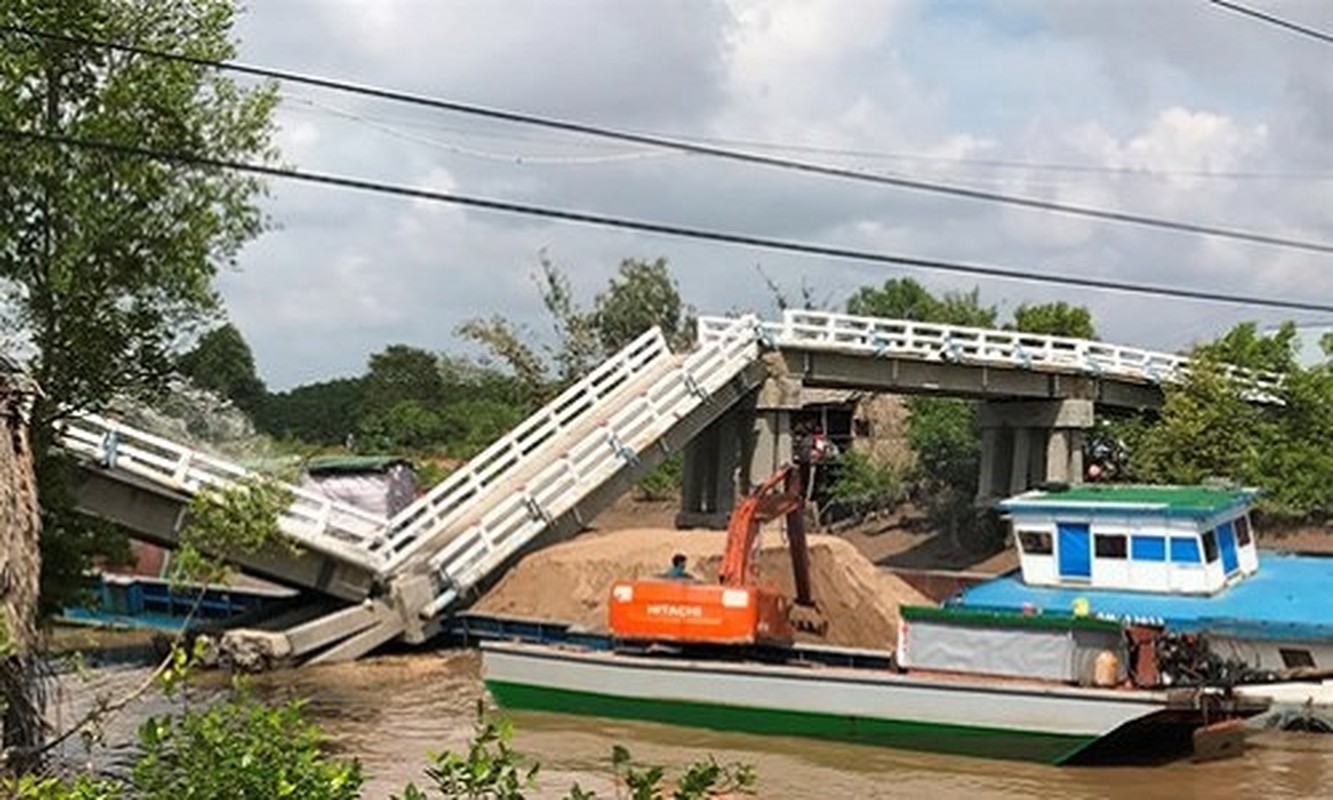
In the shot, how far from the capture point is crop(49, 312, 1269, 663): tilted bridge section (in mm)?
29047

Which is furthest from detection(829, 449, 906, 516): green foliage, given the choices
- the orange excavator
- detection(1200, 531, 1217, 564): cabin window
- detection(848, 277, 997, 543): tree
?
the orange excavator

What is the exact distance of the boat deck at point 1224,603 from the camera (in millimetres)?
24109

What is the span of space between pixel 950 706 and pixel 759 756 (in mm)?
2541

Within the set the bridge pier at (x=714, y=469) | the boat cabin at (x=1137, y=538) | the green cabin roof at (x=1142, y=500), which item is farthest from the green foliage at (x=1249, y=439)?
the boat cabin at (x=1137, y=538)

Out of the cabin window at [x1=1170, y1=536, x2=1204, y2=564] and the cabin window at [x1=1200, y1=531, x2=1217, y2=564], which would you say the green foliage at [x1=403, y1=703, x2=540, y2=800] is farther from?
the cabin window at [x1=1200, y1=531, x2=1217, y2=564]

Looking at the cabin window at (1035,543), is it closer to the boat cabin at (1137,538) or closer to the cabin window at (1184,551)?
the boat cabin at (1137,538)

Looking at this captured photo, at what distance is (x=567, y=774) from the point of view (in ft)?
68.7

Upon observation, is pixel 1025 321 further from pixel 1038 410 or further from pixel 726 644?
pixel 726 644

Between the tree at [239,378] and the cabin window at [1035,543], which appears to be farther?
the tree at [239,378]

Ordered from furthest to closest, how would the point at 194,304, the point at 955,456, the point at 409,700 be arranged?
1. the point at 955,456
2. the point at 409,700
3. the point at 194,304

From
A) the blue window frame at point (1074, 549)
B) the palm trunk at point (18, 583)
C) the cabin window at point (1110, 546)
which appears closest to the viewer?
the palm trunk at point (18, 583)

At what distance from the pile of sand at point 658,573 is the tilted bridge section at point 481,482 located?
727mm

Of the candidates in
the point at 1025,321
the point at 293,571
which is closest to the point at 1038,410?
the point at 1025,321

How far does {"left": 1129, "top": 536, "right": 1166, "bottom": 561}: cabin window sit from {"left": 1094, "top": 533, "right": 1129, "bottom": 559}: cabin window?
0.47ft
